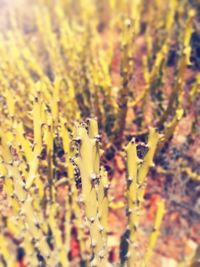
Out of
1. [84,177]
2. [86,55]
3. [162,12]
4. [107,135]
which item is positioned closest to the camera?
[84,177]

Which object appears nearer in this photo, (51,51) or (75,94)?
(75,94)

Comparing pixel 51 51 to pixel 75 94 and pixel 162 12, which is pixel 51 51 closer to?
pixel 75 94

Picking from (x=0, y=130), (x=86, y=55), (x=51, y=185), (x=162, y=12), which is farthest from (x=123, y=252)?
(x=162, y=12)

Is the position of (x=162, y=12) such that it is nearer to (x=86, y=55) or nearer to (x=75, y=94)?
(x=86, y=55)

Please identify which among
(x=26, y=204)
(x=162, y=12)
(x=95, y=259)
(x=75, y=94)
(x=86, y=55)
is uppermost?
(x=162, y=12)

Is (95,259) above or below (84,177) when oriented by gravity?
below

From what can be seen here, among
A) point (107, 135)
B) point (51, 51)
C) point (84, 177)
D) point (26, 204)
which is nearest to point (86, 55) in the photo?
point (51, 51)

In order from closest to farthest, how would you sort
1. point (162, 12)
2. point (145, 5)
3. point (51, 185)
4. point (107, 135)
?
1. point (51, 185)
2. point (107, 135)
3. point (162, 12)
4. point (145, 5)
